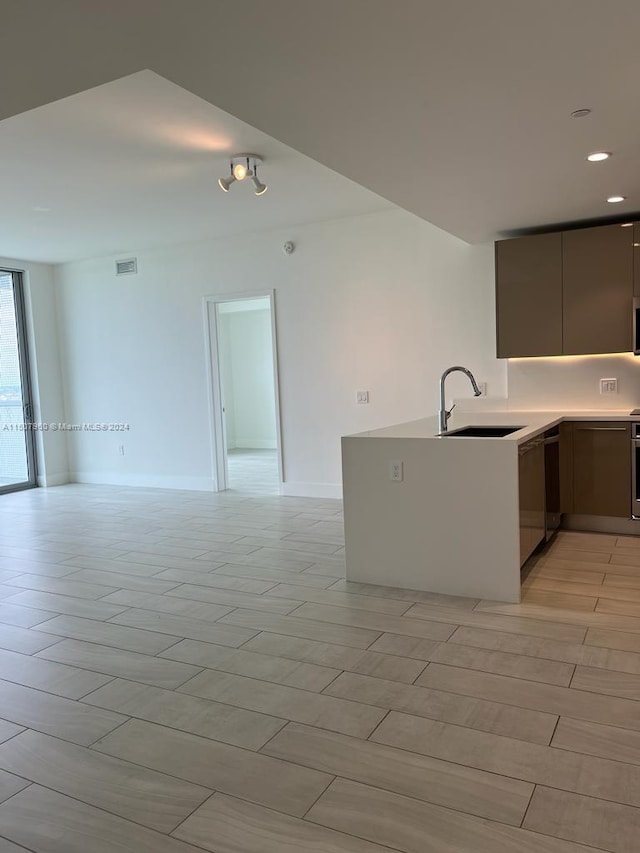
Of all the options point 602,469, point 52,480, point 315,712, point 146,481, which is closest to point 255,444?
point 146,481

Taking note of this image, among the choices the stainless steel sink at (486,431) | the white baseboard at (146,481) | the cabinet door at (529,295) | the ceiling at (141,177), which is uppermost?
the ceiling at (141,177)

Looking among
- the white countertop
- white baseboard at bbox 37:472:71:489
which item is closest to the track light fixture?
the white countertop

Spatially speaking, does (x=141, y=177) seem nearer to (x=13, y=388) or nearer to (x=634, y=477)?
(x=634, y=477)

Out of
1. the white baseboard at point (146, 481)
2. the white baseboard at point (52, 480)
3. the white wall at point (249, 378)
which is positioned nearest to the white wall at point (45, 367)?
the white baseboard at point (52, 480)

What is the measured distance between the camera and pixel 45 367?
8.22m

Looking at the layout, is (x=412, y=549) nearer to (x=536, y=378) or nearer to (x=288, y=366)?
(x=536, y=378)

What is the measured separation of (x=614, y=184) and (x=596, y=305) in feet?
3.67

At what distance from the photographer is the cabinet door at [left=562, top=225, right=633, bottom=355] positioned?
15.4 feet

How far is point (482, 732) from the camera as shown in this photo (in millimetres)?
2215

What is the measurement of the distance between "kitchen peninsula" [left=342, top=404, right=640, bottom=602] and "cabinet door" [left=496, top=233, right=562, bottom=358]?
131 centimetres

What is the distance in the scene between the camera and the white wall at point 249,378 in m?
11.2

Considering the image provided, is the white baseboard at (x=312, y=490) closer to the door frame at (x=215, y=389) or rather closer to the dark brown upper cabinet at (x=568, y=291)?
the door frame at (x=215, y=389)

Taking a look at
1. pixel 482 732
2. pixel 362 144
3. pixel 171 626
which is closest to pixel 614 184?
pixel 362 144

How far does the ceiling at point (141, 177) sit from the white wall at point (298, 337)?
1.17 feet
